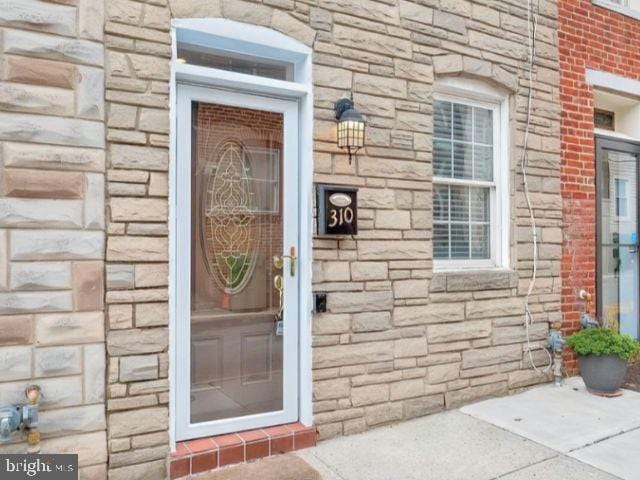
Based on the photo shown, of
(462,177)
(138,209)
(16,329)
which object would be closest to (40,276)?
(16,329)

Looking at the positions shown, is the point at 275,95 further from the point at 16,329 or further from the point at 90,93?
the point at 16,329

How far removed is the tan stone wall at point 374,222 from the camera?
9.45 ft

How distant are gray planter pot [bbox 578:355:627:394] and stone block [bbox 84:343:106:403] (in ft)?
12.5

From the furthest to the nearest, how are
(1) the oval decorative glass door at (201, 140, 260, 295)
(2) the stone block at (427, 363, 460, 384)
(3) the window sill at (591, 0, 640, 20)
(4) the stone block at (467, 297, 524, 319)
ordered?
(3) the window sill at (591, 0, 640, 20), (4) the stone block at (467, 297, 524, 319), (2) the stone block at (427, 363, 460, 384), (1) the oval decorative glass door at (201, 140, 260, 295)

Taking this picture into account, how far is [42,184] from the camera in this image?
2670 millimetres

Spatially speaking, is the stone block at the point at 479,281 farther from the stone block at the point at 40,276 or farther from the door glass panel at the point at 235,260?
the stone block at the point at 40,276

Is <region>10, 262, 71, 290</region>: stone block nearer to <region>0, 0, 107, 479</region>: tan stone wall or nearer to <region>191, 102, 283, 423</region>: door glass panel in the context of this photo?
<region>0, 0, 107, 479</region>: tan stone wall

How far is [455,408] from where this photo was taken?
13.3 ft

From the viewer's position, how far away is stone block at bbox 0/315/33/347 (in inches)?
102

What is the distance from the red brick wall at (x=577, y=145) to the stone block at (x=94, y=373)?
3963 mm

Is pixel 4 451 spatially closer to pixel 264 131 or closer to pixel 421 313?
pixel 264 131

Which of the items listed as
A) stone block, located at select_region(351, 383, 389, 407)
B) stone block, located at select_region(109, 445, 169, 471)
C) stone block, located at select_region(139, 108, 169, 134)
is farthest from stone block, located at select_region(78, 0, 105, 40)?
stone block, located at select_region(351, 383, 389, 407)

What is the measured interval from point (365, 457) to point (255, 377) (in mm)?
869

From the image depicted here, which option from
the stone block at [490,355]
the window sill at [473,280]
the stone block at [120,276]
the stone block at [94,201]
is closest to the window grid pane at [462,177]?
the window sill at [473,280]
